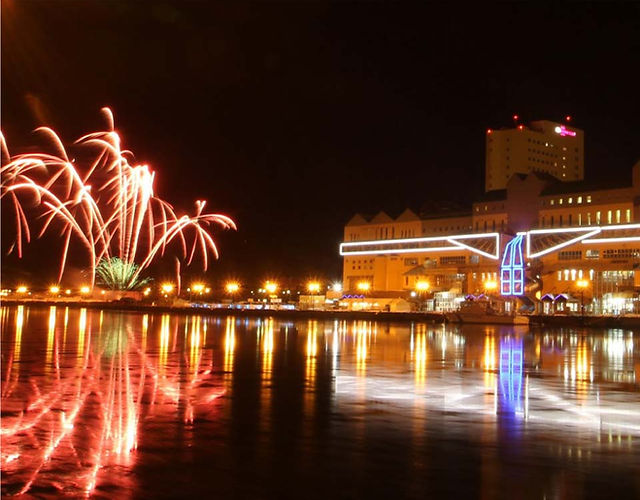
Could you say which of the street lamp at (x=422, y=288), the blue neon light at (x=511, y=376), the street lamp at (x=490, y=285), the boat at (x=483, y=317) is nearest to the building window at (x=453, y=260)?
the street lamp at (x=422, y=288)

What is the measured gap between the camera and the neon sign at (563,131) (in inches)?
5920

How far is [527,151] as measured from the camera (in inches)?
5694

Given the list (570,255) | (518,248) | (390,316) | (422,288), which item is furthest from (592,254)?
(390,316)

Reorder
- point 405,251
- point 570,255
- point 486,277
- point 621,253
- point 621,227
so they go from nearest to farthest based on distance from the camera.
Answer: point 621,253 < point 621,227 < point 570,255 < point 486,277 < point 405,251

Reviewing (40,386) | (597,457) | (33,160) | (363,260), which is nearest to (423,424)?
(597,457)

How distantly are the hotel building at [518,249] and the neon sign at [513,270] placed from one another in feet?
0.31

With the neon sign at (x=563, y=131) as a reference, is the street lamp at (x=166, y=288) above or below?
below

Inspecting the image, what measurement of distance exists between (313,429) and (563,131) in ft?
500

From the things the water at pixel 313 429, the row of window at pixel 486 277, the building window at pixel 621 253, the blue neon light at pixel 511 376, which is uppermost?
the building window at pixel 621 253

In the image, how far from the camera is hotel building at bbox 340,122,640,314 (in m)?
78.2

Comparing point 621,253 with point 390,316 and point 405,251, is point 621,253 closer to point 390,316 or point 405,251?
point 390,316

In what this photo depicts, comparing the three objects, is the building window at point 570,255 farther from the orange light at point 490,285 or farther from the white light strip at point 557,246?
the orange light at point 490,285

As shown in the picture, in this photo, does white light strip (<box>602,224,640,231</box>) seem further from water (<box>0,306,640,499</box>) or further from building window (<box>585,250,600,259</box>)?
water (<box>0,306,640,499</box>)

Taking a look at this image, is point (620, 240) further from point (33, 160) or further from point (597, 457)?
point (597, 457)
